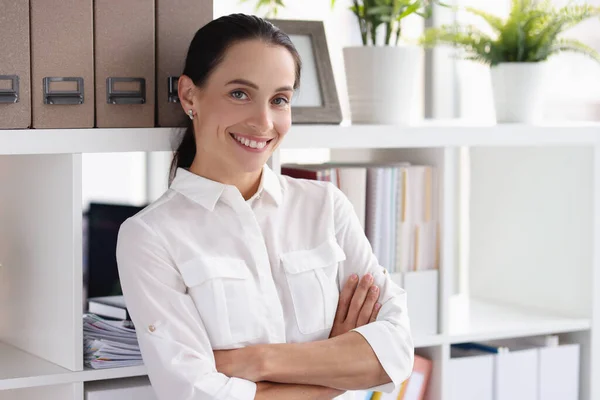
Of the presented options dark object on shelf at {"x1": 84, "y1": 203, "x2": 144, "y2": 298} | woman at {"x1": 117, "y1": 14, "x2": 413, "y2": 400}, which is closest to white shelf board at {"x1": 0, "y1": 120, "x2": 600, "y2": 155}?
woman at {"x1": 117, "y1": 14, "x2": 413, "y2": 400}

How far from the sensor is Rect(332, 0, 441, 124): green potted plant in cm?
220

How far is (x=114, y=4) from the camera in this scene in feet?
5.90

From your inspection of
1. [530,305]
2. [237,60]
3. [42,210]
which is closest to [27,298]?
[42,210]

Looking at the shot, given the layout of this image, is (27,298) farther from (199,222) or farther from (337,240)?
(337,240)

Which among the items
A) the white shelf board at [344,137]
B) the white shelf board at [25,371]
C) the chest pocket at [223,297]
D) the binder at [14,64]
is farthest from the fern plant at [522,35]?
the white shelf board at [25,371]

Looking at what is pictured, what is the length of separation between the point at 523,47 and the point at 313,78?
651 mm

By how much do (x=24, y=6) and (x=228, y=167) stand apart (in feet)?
1.57

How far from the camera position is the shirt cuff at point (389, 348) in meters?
1.77

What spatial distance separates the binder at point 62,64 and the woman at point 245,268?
0.63ft

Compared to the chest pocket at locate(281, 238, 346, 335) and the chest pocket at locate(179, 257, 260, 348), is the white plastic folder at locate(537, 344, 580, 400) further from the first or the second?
the chest pocket at locate(179, 257, 260, 348)

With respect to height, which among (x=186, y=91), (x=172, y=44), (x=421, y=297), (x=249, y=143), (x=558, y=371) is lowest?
(x=558, y=371)

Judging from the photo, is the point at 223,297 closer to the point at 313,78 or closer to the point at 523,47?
the point at 313,78

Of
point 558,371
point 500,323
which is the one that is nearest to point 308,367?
point 500,323

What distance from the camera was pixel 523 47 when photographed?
244 centimetres
